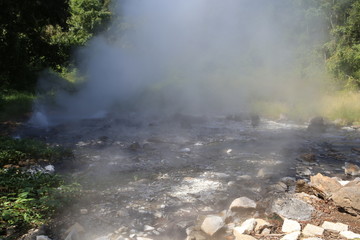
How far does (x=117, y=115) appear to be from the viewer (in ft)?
30.2

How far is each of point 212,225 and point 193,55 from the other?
42.6 ft

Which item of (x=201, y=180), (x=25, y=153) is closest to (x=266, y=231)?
(x=201, y=180)

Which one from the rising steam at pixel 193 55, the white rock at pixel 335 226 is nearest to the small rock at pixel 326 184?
the white rock at pixel 335 226

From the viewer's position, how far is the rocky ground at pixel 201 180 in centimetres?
245

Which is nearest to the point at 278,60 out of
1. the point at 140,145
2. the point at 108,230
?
the point at 140,145

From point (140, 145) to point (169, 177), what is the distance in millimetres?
1897

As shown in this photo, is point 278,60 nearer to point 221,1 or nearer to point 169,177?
point 221,1

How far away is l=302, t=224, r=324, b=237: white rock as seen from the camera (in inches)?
87.4

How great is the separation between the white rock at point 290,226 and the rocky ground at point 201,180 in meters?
0.01

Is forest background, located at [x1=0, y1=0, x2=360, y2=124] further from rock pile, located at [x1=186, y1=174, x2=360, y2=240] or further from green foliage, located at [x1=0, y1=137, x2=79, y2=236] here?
rock pile, located at [x1=186, y1=174, x2=360, y2=240]

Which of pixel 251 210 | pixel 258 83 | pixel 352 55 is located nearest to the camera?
pixel 251 210

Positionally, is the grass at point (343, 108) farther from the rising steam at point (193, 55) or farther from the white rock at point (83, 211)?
the white rock at point (83, 211)

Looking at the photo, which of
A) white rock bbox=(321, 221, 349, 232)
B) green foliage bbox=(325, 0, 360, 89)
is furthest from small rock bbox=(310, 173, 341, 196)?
green foliage bbox=(325, 0, 360, 89)

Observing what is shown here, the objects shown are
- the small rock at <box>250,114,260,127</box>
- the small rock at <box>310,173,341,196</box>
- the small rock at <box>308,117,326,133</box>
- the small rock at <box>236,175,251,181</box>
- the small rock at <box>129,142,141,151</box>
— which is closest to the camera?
A: the small rock at <box>310,173,341,196</box>
